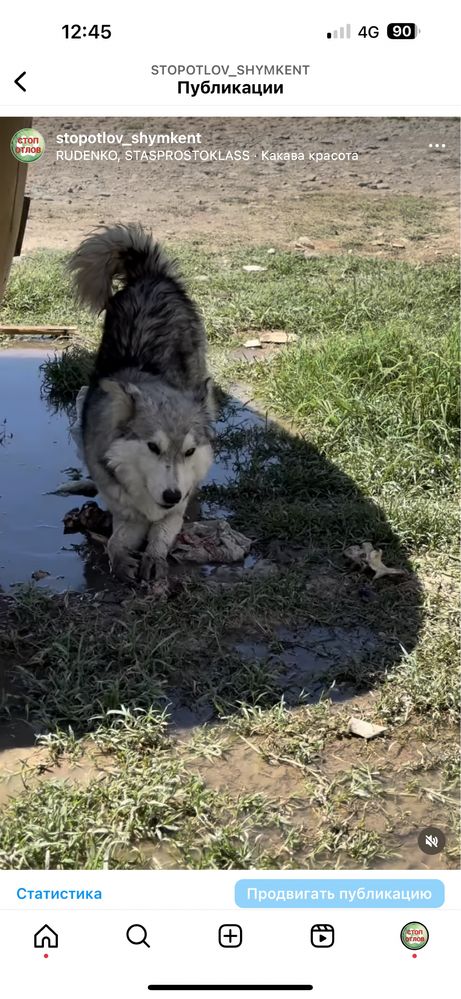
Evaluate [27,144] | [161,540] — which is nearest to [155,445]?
[161,540]

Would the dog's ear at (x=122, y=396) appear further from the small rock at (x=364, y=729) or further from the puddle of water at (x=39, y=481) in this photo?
the small rock at (x=364, y=729)

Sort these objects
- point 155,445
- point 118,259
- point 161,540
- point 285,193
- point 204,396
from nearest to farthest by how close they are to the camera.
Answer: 1. point 155,445
2. point 161,540
3. point 204,396
4. point 118,259
5. point 285,193

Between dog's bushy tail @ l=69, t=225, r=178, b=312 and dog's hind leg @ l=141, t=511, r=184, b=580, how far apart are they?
1.66 metres

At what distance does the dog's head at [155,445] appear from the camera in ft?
14.2

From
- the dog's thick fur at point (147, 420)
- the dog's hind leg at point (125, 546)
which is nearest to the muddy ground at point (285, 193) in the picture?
the dog's thick fur at point (147, 420)

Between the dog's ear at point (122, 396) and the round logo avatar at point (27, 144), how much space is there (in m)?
1.26

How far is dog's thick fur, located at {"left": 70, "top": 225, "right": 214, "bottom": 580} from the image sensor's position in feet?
14.4
